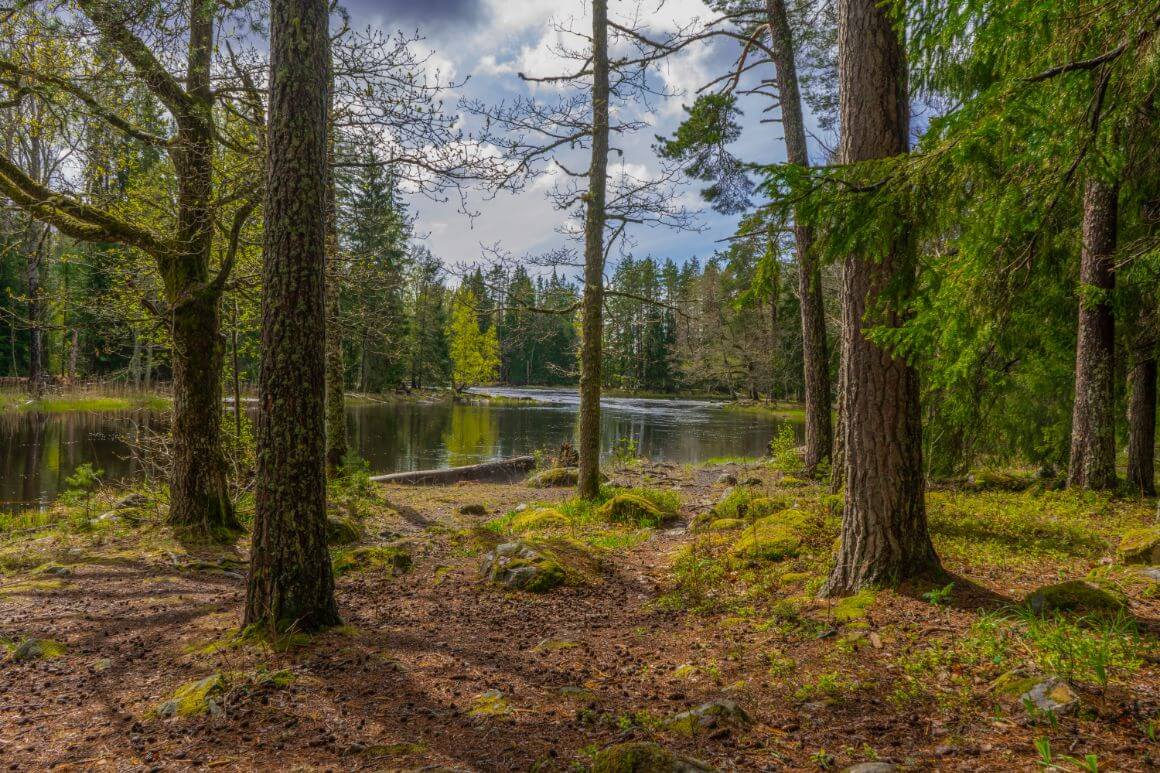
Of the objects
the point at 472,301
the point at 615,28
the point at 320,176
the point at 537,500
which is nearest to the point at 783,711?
the point at 320,176

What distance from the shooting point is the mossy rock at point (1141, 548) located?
13.8ft

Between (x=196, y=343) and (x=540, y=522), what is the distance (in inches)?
185

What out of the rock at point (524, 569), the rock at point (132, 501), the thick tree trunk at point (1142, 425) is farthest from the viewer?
the rock at point (132, 501)

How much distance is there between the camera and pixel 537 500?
1074cm

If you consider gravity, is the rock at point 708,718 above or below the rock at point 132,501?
above

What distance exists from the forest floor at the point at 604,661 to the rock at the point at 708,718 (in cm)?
1

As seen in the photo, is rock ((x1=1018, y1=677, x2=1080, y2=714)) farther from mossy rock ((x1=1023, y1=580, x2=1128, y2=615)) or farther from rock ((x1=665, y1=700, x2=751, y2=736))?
rock ((x1=665, y1=700, x2=751, y2=736))

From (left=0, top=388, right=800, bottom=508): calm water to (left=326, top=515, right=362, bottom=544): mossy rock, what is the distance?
8.62 feet

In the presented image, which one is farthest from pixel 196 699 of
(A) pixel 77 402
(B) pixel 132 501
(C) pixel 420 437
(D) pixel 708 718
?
(A) pixel 77 402

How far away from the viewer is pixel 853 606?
385 cm

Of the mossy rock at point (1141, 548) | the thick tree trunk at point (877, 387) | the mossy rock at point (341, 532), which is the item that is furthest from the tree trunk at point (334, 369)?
the mossy rock at point (1141, 548)

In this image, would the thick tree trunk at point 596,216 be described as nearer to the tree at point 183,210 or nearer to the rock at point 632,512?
the rock at point 632,512

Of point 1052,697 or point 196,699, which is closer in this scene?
point 1052,697

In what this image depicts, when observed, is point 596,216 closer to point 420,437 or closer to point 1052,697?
point 1052,697
